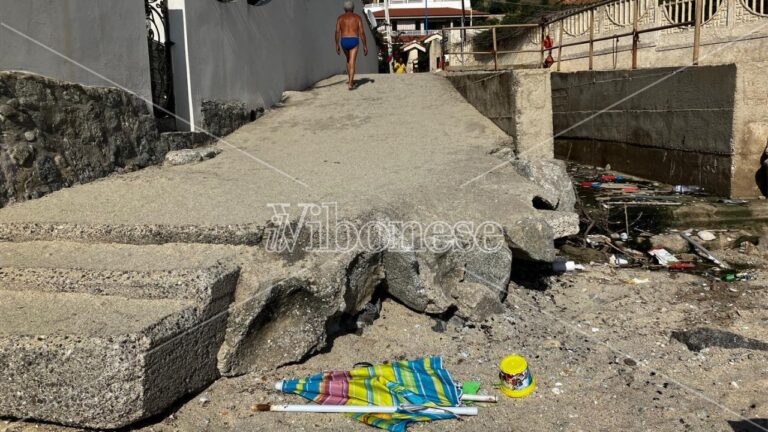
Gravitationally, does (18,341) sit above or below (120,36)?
below

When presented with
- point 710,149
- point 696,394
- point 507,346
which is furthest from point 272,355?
point 710,149

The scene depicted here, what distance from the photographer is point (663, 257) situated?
19.1 feet

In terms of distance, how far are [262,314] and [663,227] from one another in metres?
5.18

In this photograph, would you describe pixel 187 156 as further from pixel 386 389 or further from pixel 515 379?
pixel 515 379

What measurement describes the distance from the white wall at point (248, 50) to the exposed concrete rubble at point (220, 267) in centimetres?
122

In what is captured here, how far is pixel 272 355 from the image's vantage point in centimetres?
325

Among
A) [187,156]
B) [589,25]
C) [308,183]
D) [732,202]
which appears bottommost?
[732,202]

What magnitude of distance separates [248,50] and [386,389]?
5.66m

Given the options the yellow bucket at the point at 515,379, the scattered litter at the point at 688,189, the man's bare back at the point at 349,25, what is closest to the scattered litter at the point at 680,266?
the scattered litter at the point at 688,189

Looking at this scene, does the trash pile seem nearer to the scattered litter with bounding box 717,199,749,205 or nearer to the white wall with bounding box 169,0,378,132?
the scattered litter with bounding box 717,199,749,205

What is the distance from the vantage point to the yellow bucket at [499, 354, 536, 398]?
10.5 feet

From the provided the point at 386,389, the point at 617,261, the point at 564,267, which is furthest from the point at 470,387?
the point at 617,261

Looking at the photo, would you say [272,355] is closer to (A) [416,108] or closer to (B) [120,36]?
(B) [120,36]

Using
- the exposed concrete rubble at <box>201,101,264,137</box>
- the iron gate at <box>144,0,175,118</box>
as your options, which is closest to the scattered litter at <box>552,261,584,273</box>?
the exposed concrete rubble at <box>201,101,264,137</box>
